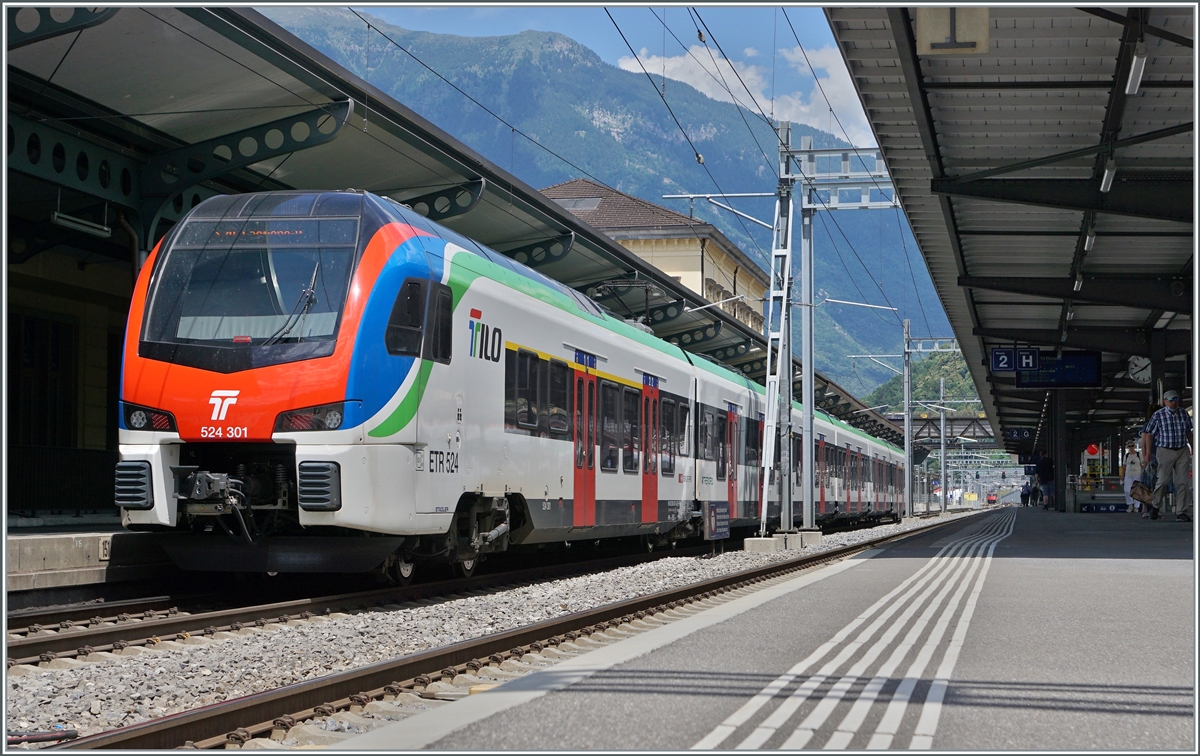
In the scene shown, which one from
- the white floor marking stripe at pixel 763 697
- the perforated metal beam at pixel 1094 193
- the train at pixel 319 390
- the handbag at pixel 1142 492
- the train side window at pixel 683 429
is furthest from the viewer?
the handbag at pixel 1142 492

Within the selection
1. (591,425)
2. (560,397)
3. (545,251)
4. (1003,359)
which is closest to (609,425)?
(591,425)

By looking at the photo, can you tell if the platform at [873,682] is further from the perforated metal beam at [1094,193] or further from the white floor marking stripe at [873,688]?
the perforated metal beam at [1094,193]

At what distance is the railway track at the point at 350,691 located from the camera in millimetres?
5473

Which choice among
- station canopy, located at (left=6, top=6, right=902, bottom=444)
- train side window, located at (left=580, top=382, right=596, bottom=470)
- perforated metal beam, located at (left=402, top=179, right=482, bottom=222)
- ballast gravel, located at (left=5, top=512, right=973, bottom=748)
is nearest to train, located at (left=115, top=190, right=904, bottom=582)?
ballast gravel, located at (left=5, top=512, right=973, bottom=748)

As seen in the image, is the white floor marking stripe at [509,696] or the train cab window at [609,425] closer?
the white floor marking stripe at [509,696]

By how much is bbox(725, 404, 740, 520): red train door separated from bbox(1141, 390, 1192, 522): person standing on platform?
24.9ft

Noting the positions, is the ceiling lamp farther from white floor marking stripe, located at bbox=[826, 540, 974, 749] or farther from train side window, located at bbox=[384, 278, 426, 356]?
train side window, located at bbox=[384, 278, 426, 356]

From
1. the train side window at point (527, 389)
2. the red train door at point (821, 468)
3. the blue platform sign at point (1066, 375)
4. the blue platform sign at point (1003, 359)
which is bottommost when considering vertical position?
the red train door at point (821, 468)

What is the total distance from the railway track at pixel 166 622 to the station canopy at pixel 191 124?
16.5ft

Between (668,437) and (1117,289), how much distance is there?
1184 centimetres

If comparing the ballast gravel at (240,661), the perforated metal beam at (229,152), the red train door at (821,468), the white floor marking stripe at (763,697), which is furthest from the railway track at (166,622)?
→ the red train door at (821,468)

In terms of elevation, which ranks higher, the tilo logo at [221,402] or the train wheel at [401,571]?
the tilo logo at [221,402]

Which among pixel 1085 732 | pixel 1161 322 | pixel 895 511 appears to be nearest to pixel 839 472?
pixel 1161 322

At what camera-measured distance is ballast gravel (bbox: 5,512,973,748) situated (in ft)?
21.4
